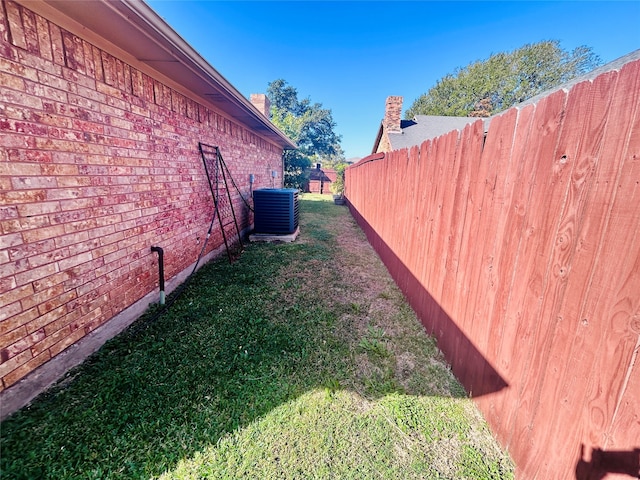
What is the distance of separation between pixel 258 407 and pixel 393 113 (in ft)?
50.5

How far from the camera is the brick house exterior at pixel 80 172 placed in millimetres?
1680

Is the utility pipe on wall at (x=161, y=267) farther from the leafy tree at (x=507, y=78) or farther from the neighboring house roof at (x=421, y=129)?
the leafy tree at (x=507, y=78)

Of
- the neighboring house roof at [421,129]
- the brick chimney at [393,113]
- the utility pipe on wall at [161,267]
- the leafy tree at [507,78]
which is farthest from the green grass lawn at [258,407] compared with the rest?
the leafy tree at [507,78]

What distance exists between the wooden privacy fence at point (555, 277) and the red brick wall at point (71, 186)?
3.11 meters

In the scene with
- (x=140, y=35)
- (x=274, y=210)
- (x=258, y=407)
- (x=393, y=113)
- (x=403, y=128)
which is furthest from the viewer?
(x=403, y=128)

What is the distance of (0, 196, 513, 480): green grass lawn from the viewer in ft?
4.68

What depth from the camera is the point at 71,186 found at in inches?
81.0

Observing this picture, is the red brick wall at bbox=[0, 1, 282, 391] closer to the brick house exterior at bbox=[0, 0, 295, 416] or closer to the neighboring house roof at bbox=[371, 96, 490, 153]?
the brick house exterior at bbox=[0, 0, 295, 416]

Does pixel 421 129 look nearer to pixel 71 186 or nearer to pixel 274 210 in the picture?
pixel 274 210

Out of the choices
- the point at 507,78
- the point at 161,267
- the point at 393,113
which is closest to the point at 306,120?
the point at 393,113

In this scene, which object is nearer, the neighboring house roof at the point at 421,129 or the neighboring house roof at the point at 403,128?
the neighboring house roof at the point at 421,129

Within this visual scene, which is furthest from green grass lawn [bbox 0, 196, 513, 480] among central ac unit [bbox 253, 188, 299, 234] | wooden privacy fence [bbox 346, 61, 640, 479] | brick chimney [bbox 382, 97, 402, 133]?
brick chimney [bbox 382, 97, 402, 133]

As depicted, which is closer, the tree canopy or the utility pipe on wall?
the utility pipe on wall

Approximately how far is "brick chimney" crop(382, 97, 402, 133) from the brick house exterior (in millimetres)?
12714
